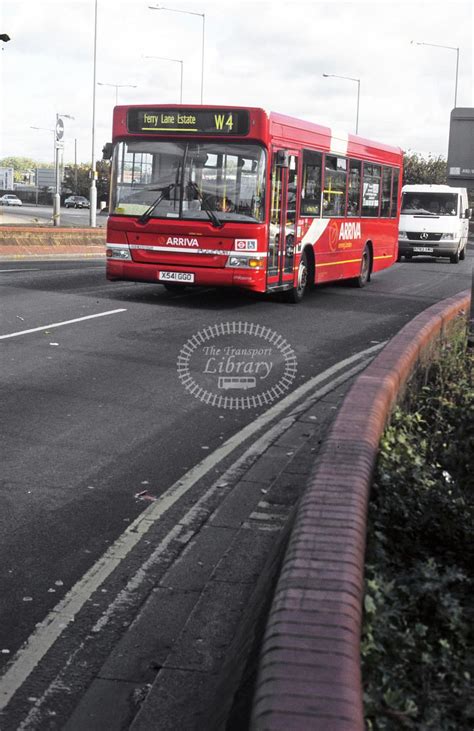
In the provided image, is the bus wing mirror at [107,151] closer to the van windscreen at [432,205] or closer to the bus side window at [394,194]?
the bus side window at [394,194]

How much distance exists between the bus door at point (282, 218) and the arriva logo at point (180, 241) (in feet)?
3.87

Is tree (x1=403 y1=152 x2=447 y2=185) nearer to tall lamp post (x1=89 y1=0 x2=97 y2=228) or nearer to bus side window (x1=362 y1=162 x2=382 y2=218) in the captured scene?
tall lamp post (x1=89 y1=0 x2=97 y2=228)

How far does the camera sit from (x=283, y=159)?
675 inches

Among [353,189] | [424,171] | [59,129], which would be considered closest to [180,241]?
[353,189]

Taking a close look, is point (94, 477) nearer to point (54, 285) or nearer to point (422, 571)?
point (422, 571)

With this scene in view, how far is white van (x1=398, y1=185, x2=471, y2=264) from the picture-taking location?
3516cm

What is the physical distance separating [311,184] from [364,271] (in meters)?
5.08

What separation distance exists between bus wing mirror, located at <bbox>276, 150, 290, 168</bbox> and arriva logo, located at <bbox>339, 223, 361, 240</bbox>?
3516 millimetres

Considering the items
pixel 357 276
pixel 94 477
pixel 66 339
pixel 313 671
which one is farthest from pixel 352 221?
pixel 313 671

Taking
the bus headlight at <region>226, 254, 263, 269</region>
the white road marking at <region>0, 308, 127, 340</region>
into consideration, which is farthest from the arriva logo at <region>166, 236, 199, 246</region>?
the white road marking at <region>0, 308, 127, 340</region>

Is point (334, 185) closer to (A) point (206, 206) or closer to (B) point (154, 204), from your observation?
(A) point (206, 206)

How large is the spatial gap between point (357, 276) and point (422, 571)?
1914cm

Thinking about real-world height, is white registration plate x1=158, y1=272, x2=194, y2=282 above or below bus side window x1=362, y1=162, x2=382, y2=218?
below

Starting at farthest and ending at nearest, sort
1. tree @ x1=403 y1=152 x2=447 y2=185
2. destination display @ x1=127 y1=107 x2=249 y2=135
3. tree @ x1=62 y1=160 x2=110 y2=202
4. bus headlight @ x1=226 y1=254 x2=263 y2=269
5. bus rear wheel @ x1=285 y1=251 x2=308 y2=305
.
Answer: tree @ x1=62 y1=160 x2=110 y2=202, tree @ x1=403 y1=152 x2=447 y2=185, bus rear wheel @ x1=285 y1=251 x2=308 y2=305, bus headlight @ x1=226 y1=254 x2=263 y2=269, destination display @ x1=127 y1=107 x2=249 y2=135
